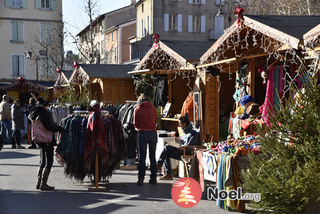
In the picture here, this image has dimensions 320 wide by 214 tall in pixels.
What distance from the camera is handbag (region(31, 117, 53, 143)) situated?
361 inches

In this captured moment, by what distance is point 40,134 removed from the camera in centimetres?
919

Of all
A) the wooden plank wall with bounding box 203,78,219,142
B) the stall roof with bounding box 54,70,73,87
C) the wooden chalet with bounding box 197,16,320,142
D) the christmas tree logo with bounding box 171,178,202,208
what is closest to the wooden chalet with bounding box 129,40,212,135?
the wooden plank wall with bounding box 203,78,219,142

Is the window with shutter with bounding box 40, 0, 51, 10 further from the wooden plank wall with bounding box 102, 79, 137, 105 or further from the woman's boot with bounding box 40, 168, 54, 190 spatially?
the woman's boot with bounding box 40, 168, 54, 190

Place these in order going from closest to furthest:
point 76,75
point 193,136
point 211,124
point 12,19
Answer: point 193,136
point 211,124
point 76,75
point 12,19

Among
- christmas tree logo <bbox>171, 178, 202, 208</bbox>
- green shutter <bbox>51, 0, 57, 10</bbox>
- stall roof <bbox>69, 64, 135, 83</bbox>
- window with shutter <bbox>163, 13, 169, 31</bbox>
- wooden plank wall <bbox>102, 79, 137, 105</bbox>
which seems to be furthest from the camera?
green shutter <bbox>51, 0, 57, 10</bbox>

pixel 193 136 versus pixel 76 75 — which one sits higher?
pixel 76 75

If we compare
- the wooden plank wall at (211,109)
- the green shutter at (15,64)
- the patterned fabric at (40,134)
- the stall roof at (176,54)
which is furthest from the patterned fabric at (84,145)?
the green shutter at (15,64)

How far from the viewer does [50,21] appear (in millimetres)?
47875

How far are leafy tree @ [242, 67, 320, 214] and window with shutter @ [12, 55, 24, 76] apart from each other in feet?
147

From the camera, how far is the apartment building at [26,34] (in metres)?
46.7

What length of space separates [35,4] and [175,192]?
139 feet

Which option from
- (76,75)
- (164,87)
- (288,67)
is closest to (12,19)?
(76,75)

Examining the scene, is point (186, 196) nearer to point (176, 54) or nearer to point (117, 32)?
point (176, 54)

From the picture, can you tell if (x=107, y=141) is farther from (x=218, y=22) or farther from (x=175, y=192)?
(x=218, y=22)
